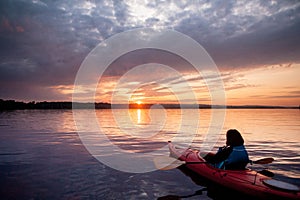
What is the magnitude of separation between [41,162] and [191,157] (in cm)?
692

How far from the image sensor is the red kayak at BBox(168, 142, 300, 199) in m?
5.35

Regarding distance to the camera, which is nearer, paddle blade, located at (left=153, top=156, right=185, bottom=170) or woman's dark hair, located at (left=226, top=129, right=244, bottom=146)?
woman's dark hair, located at (left=226, top=129, right=244, bottom=146)

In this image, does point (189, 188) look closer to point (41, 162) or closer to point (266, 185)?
point (266, 185)

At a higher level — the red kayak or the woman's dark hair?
the woman's dark hair

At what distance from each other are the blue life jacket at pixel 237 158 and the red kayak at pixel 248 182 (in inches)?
9.0

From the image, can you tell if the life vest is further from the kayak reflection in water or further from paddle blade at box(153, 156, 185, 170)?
paddle blade at box(153, 156, 185, 170)

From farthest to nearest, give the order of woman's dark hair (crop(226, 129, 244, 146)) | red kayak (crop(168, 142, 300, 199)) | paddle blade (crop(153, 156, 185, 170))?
paddle blade (crop(153, 156, 185, 170))
woman's dark hair (crop(226, 129, 244, 146))
red kayak (crop(168, 142, 300, 199))

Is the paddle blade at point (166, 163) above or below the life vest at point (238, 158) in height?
below

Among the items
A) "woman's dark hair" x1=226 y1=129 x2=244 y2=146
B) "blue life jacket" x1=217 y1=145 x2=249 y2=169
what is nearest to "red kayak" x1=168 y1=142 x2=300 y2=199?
"blue life jacket" x1=217 y1=145 x2=249 y2=169

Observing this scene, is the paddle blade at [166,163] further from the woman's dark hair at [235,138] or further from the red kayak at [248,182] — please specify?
the woman's dark hair at [235,138]

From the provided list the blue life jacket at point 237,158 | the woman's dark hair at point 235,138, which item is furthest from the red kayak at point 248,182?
the woman's dark hair at point 235,138

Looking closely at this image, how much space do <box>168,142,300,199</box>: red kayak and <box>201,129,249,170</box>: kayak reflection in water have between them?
25cm

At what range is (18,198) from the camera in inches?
244

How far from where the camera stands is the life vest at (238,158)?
22.3 feet
